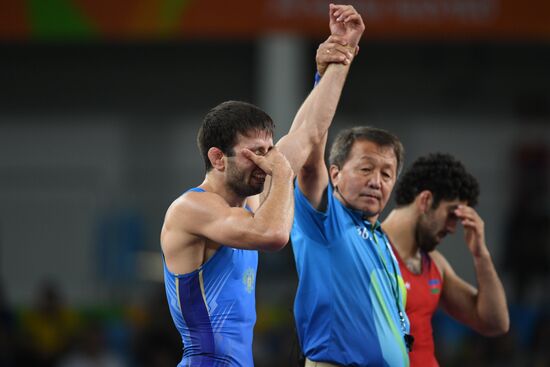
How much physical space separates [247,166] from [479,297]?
1871 millimetres

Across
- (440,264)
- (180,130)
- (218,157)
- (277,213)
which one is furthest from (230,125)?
(180,130)

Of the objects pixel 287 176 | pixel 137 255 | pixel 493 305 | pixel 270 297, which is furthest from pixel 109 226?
pixel 287 176

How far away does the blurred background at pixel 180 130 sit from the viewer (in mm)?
10867

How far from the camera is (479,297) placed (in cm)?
539

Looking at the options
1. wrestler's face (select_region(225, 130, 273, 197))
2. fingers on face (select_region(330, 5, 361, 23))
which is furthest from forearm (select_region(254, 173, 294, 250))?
fingers on face (select_region(330, 5, 361, 23))

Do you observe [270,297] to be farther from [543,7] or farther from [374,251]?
[374,251]

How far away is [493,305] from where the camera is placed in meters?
5.37

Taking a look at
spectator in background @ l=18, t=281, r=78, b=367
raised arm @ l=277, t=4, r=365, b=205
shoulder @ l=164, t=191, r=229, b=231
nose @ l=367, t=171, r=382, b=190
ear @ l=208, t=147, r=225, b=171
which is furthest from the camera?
spectator in background @ l=18, t=281, r=78, b=367

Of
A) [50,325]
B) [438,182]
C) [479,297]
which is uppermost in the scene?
[438,182]

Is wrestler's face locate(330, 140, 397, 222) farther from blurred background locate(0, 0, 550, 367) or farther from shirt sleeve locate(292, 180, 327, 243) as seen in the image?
blurred background locate(0, 0, 550, 367)

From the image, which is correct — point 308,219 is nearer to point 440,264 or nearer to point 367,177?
point 367,177

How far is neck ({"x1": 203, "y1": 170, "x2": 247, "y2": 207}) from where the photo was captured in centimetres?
421

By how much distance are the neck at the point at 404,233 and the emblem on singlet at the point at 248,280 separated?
3.88ft

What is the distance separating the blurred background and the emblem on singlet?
967mm
